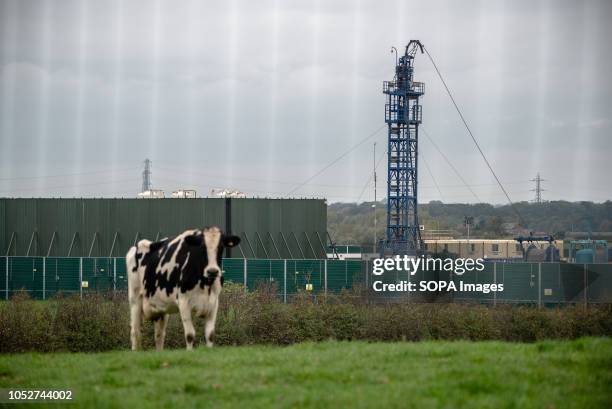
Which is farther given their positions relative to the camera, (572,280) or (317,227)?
(317,227)

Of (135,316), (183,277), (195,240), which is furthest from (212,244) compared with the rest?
→ (135,316)

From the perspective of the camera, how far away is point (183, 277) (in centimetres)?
1784

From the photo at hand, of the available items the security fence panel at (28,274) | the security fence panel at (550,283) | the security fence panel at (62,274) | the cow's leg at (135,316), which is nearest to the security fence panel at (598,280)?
the security fence panel at (550,283)

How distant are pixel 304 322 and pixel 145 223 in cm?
3220

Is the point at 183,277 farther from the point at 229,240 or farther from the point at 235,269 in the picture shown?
the point at 235,269

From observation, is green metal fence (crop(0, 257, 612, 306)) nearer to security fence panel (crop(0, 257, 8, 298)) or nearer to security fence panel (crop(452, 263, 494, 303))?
security fence panel (crop(452, 263, 494, 303))

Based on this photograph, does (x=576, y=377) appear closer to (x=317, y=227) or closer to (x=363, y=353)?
(x=363, y=353)

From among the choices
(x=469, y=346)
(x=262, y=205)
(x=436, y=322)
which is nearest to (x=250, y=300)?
(x=436, y=322)

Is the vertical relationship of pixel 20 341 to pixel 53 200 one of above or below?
below

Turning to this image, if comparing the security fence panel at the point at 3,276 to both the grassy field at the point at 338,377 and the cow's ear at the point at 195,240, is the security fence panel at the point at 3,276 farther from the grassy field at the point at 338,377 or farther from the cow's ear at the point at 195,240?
the grassy field at the point at 338,377

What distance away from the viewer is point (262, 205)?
59906 mm

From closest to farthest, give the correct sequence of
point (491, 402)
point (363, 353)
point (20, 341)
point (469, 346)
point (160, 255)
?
point (491, 402) < point (363, 353) < point (469, 346) < point (160, 255) < point (20, 341)

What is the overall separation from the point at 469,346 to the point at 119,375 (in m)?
6.27

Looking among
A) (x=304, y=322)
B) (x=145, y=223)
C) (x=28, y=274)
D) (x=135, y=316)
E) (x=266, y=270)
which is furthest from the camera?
(x=145, y=223)
